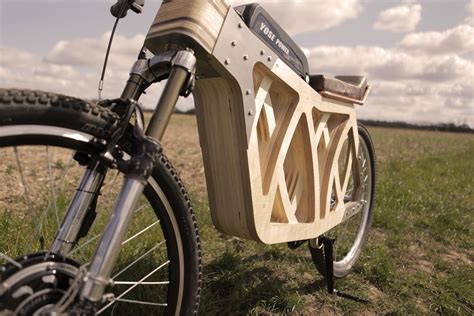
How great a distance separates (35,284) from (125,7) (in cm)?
109

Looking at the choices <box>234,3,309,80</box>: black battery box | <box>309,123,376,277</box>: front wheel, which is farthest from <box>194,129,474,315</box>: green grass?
<box>234,3,309,80</box>: black battery box

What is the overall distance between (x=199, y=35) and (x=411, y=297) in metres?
2.43

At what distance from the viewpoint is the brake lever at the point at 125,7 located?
1.64 meters

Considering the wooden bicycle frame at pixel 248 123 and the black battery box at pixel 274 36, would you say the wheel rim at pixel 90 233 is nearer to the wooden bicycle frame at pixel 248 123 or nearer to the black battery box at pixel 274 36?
the wooden bicycle frame at pixel 248 123

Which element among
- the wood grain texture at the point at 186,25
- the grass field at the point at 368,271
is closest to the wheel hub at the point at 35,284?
the wood grain texture at the point at 186,25

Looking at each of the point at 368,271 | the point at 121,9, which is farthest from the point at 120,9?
the point at 368,271

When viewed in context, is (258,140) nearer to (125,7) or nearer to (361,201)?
(125,7)

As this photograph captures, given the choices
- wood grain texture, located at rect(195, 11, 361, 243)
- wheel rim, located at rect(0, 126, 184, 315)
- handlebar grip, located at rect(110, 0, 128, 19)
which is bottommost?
wheel rim, located at rect(0, 126, 184, 315)

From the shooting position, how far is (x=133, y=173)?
1.23 m

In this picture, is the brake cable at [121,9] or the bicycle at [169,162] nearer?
the bicycle at [169,162]

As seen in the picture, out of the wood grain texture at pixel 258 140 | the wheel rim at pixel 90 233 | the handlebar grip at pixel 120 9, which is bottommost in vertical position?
the wheel rim at pixel 90 233

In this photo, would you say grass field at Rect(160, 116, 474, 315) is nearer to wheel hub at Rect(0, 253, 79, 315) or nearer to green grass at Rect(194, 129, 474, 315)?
green grass at Rect(194, 129, 474, 315)

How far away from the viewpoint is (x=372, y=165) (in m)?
3.56

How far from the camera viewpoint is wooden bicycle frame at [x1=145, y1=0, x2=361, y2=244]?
5.34 feet
